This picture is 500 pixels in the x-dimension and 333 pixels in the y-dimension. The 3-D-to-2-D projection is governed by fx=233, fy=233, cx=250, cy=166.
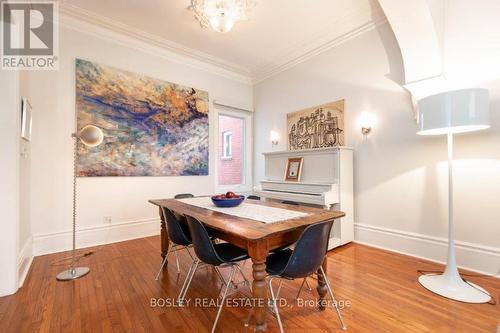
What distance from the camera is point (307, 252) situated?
4.97 feet

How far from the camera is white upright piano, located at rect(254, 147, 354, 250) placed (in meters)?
3.24

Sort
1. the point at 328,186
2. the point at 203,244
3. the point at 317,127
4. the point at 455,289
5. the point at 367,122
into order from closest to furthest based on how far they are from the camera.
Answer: the point at 203,244 → the point at 455,289 → the point at 328,186 → the point at 367,122 → the point at 317,127

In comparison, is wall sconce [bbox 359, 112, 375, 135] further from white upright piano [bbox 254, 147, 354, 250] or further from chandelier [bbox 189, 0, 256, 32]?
chandelier [bbox 189, 0, 256, 32]

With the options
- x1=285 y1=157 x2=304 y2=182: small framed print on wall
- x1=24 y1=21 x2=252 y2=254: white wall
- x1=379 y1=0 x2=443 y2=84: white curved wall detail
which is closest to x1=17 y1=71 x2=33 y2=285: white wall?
x1=24 y1=21 x2=252 y2=254: white wall

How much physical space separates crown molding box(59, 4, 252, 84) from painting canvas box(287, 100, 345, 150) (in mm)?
1744

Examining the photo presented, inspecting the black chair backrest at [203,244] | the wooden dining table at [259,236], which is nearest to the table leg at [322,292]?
the wooden dining table at [259,236]

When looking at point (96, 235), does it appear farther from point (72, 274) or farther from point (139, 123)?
point (139, 123)

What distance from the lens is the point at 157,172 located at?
13.1 ft

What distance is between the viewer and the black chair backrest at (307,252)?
1.48m

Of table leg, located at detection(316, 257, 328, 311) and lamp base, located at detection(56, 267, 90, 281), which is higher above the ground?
table leg, located at detection(316, 257, 328, 311)

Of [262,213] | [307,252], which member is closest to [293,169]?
[262,213]

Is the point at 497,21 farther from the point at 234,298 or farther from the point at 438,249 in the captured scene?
the point at 234,298

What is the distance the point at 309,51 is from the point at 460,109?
9.05 ft

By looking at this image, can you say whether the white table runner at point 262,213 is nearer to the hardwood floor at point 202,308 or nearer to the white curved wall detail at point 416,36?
the hardwood floor at point 202,308
